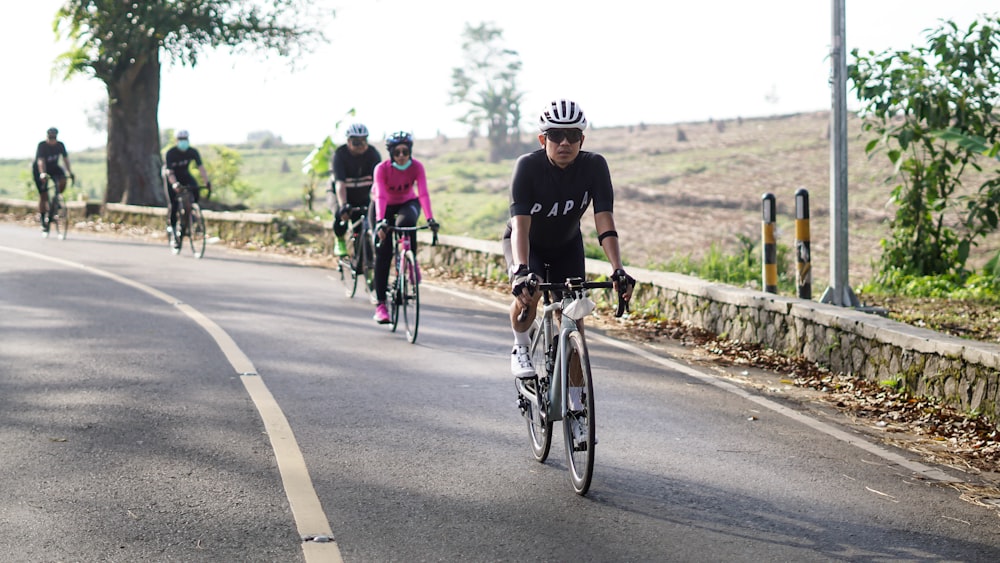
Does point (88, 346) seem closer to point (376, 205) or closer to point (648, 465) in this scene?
point (376, 205)

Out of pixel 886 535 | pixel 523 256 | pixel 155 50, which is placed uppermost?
pixel 155 50

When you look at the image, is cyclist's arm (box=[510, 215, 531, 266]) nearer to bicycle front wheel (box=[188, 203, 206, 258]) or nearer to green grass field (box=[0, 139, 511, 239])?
bicycle front wheel (box=[188, 203, 206, 258])

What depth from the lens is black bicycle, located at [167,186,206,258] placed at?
62.6 ft

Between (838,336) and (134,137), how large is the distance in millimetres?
23795

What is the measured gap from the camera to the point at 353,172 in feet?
42.4

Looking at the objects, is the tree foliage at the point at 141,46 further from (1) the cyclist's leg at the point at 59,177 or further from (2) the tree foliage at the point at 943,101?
(2) the tree foliage at the point at 943,101

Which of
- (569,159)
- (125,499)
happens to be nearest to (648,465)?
(569,159)

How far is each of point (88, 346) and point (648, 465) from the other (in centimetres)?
577

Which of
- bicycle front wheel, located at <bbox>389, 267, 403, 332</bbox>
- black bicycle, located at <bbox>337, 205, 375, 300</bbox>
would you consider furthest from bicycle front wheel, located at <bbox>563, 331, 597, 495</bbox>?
black bicycle, located at <bbox>337, 205, 375, 300</bbox>

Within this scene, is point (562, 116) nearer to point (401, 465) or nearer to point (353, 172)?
point (401, 465)

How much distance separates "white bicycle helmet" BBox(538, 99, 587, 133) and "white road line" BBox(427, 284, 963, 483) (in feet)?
8.69

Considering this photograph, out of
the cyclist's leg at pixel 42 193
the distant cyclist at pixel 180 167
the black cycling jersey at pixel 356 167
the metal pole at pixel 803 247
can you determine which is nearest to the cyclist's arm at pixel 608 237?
the metal pole at pixel 803 247

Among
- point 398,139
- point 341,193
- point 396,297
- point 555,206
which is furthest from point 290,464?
point 341,193

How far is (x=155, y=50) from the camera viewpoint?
2806 centimetres
